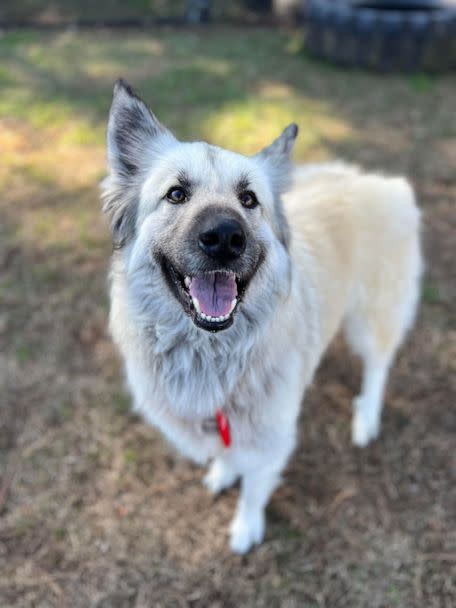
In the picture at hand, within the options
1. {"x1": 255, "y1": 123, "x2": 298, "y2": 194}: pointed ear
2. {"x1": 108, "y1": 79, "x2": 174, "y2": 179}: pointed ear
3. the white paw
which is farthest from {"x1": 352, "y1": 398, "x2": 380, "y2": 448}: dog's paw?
{"x1": 108, "y1": 79, "x2": 174, "y2": 179}: pointed ear

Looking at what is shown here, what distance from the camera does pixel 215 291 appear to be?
1905 millimetres

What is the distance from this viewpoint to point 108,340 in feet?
11.8

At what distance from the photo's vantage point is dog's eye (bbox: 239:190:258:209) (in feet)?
6.81

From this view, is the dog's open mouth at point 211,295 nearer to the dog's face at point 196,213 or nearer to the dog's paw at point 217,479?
the dog's face at point 196,213

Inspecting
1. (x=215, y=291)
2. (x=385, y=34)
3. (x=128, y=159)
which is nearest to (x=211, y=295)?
(x=215, y=291)

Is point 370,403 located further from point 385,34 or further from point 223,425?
point 385,34

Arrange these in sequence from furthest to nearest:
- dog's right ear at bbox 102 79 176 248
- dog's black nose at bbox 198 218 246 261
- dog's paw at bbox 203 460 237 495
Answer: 1. dog's paw at bbox 203 460 237 495
2. dog's right ear at bbox 102 79 176 248
3. dog's black nose at bbox 198 218 246 261

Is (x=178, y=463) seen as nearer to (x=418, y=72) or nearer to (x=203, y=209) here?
(x=203, y=209)

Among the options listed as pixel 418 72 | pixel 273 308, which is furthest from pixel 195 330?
pixel 418 72

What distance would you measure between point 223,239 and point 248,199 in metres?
0.43

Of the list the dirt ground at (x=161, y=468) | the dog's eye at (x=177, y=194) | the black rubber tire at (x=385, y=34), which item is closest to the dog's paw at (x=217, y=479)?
the dirt ground at (x=161, y=468)

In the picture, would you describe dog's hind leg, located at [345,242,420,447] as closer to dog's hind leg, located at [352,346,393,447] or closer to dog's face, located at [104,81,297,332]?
dog's hind leg, located at [352,346,393,447]

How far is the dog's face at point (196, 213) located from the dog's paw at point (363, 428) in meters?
1.39

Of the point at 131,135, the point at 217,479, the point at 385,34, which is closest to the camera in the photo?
the point at 131,135
